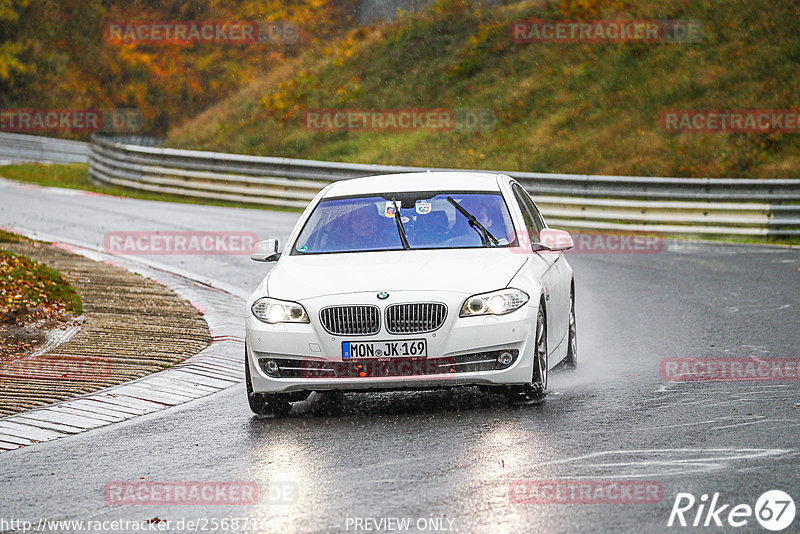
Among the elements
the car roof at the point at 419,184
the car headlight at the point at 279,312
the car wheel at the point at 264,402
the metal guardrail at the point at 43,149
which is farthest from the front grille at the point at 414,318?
the metal guardrail at the point at 43,149

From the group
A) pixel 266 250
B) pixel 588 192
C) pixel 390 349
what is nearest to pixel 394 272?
pixel 390 349

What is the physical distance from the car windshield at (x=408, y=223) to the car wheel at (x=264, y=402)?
1.23 m

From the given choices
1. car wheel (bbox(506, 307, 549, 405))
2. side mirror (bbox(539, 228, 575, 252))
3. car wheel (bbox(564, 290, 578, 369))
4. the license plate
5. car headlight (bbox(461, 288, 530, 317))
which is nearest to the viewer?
the license plate

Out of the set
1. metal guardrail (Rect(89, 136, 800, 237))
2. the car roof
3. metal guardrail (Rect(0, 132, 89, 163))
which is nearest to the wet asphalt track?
the car roof

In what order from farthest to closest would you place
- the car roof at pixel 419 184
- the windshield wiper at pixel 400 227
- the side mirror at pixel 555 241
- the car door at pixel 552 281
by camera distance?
the car roof at pixel 419 184
the side mirror at pixel 555 241
the windshield wiper at pixel 400 227
the car door at pixel 552 281

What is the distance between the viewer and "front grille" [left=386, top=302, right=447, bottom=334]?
803 centimetres

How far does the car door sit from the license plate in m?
1.17

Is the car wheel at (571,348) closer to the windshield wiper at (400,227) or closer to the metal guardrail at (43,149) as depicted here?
the windshield wiper at (400,227)

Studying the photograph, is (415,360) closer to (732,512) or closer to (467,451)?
(467,451)

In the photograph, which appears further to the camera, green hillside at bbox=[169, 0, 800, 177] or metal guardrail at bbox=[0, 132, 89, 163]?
metal guardrail at bbox=[0, 132, 89, 163]

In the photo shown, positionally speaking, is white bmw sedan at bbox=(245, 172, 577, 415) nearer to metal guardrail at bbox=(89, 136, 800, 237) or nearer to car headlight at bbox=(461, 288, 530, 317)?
car headlight at bbox=(461, 288, 530, 317)

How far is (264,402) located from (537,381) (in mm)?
1836

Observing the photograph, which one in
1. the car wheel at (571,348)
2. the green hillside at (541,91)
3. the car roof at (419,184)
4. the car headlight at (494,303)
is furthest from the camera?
the green hillside at (541,91)

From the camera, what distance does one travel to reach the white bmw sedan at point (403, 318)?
8023mm
